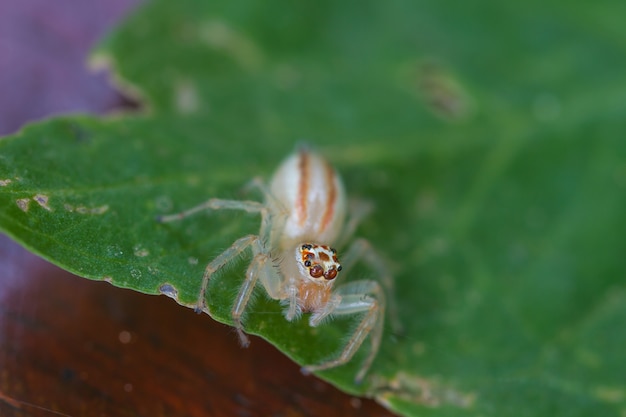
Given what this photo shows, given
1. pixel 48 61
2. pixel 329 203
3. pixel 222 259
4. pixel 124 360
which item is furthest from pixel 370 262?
pixel 48 61

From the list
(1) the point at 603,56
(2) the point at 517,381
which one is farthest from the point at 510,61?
(2) the point at 517,381

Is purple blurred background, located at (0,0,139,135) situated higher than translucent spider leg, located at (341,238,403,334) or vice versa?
purple blurred background, located at (0,0,139,135)

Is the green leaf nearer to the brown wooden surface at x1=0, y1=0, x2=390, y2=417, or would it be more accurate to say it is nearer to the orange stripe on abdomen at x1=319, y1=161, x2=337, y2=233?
the brown wooden surface at x1=0, y1=0, x2=390, y2=417

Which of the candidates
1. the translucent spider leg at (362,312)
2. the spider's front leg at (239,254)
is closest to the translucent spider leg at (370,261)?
the translucent spider leg at (362,312)

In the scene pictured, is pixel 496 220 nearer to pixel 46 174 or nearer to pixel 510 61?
pixel 510 61

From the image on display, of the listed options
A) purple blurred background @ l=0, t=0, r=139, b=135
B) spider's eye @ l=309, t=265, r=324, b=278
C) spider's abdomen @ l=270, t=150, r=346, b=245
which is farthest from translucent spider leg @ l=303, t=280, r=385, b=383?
purple blurred background @ l=0, t=0, r=139, b=135

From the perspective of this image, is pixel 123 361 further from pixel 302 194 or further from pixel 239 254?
pixel 302 194
